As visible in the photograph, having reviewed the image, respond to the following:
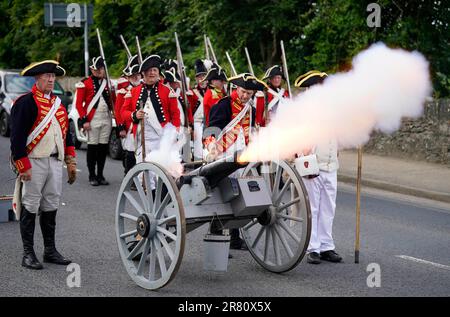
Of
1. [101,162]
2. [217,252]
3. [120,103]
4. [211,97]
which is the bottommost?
[217,252]

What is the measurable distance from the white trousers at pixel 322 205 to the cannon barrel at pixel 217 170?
1.32 metres

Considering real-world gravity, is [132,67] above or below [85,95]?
above

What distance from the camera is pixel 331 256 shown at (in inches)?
318

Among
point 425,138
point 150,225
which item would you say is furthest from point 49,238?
point 425,138

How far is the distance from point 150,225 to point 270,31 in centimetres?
1494

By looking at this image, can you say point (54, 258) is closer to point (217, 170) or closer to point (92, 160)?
point (217, 170)

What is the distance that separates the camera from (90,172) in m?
13.2

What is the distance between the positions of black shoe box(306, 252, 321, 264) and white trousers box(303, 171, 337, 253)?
0.12m

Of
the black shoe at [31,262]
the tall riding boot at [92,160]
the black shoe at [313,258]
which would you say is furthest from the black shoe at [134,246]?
the tall riding boot at [92,160]

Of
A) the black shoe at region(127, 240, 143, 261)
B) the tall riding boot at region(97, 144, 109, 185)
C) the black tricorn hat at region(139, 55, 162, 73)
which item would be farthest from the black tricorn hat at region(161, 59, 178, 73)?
the black shoe at region(127, 240, 143, 261)

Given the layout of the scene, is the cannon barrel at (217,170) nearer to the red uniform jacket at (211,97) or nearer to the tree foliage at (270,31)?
the red uniform jacket at (211,97)
